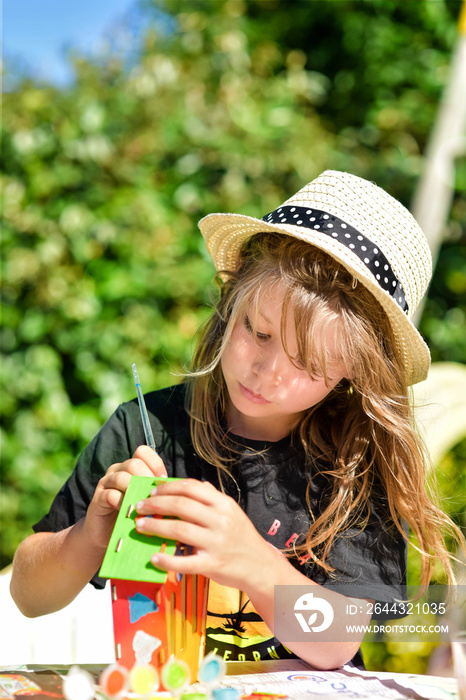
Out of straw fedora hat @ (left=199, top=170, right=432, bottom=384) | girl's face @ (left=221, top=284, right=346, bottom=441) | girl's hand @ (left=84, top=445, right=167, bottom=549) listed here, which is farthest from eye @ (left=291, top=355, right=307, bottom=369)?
girl's hand @ (left=84, top=445, right=167, bottom=549)

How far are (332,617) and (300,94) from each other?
2.66m

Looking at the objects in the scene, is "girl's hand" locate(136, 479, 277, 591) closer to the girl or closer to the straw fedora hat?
the girl

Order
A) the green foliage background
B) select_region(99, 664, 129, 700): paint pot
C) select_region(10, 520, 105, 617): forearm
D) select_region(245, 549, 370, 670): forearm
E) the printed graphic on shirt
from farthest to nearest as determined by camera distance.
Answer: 1. the green foliage background
2. the printed graphic on shirt
3. select_region(10, 520, 105, 617): forearm
4. select_region(245, 549, 370, 670): forearm
5. select_region(99, 664, 129, 700): paint pot

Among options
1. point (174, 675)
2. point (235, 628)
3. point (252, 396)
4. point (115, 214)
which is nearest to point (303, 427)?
point (252, 396)

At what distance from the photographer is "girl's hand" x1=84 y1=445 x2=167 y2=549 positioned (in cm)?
84

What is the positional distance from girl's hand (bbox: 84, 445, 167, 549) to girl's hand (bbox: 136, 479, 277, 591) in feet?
0.34

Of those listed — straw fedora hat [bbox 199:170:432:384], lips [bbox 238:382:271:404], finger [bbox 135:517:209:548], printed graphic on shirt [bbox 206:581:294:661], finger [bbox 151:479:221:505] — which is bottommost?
printed graphic on shirt [bbox 206:581:294:661]

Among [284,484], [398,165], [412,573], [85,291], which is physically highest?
[398,165]

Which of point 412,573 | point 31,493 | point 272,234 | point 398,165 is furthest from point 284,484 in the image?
point 398,165

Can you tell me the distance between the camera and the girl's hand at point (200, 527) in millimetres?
711

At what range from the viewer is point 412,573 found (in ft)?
6.97

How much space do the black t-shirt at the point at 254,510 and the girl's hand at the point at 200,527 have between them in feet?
1.08

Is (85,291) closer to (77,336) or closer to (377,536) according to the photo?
(77,336)

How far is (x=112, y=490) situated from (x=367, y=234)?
22.5 inches
